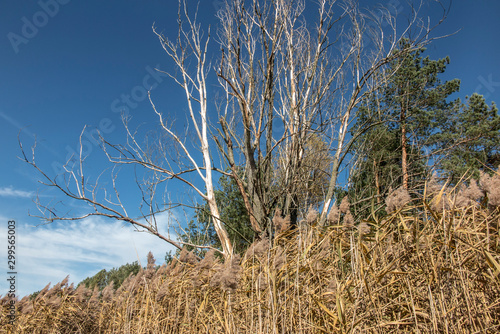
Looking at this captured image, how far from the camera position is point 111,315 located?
142 inches

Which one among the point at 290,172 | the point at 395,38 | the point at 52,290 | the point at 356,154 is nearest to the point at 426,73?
the point at 395,38

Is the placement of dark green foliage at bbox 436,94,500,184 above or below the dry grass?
above

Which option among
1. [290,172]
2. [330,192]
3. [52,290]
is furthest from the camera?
[290,172]

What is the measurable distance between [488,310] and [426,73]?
12.8m

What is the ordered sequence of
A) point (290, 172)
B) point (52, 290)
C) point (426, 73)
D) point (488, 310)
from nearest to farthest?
point (488, 310) < point (52, 290) < point (290, 172) < point (426, 73)

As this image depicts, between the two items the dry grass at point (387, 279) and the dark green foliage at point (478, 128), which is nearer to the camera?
the dry grass at point (387, 279)

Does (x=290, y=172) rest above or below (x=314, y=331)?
above

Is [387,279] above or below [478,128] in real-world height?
below

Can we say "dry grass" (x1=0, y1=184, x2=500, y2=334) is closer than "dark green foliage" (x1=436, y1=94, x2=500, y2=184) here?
Yes

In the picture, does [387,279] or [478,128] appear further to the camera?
[478,128]

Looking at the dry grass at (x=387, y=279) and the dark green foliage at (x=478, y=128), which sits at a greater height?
the dark green foliage at (x=478, y=128)

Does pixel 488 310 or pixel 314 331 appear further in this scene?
pixel 314 331

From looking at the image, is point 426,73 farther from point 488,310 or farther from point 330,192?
point 488,310

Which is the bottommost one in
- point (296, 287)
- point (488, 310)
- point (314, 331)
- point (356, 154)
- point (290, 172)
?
point (314, 331)
